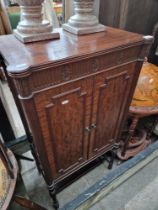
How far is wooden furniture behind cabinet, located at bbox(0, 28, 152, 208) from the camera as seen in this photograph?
1.83ft

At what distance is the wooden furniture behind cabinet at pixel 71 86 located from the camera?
558 mm

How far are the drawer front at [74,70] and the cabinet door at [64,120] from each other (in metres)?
0.04

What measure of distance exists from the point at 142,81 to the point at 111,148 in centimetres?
57

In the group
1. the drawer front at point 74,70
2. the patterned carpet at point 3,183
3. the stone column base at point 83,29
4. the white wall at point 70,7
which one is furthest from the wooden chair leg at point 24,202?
the white wall at point 70,7

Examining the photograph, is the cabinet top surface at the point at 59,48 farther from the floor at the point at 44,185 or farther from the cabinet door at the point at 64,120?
the floor at the point at 44,185

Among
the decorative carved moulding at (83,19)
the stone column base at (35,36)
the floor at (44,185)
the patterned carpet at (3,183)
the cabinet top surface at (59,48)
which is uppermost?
the decorative carved moulding at (83,19)

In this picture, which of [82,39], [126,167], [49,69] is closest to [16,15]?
[82,39]

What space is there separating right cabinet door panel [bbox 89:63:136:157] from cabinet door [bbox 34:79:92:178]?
2.1 inches

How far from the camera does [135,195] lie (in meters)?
0.95

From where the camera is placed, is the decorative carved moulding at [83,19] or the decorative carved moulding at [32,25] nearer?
the decorative carved moulding at [32,25]

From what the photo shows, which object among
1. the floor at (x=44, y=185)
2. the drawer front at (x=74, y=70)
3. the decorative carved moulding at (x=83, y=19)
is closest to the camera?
the drawer front at (x=74, y=70)

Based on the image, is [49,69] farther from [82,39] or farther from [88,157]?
[88,157]

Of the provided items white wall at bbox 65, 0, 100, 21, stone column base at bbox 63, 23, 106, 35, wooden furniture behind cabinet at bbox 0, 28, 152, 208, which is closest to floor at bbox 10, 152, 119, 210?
wooden furniture behind cabinet at bbox 0, 28, 152, 208

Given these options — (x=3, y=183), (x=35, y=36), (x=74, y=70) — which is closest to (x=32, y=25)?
(x=35, y=36)
